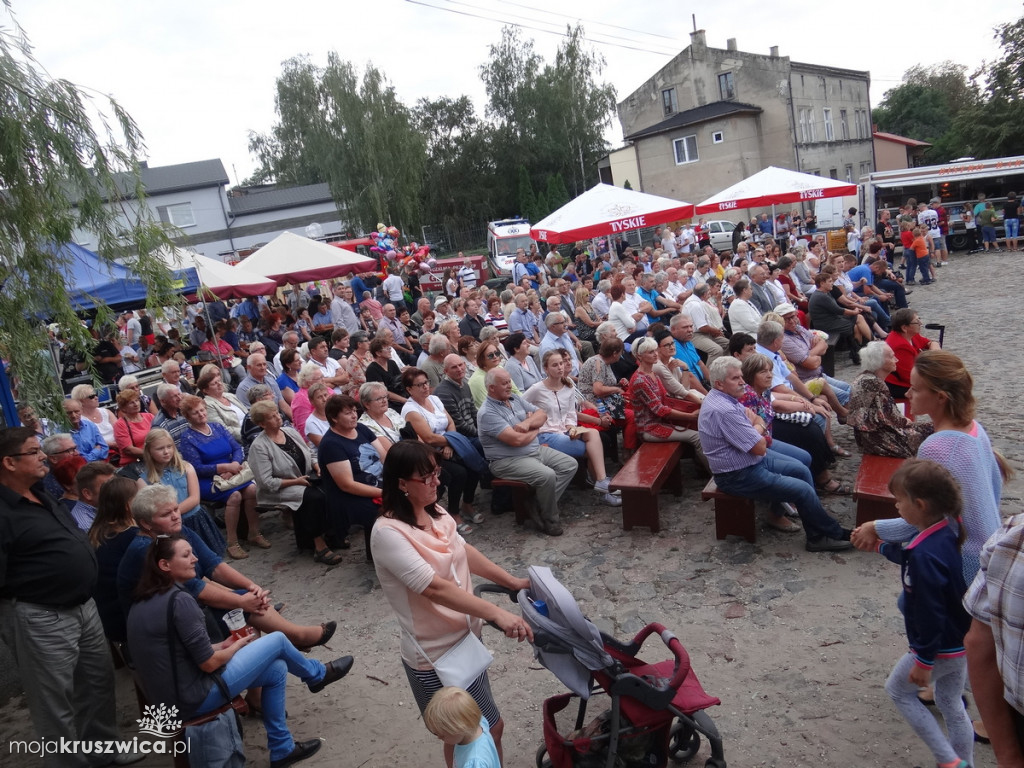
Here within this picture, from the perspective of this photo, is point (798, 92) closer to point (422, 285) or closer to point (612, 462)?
point (422, 285)

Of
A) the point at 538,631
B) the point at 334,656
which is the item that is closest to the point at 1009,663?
the point at 538,631

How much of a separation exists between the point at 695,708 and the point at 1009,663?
1.40m

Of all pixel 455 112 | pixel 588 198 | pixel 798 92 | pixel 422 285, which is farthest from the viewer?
pixel 455 112

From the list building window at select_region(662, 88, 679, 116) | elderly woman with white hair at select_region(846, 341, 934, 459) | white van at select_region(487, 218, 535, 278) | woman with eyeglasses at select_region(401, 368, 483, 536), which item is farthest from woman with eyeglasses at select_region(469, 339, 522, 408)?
building window at select_region(662, 88, 679, 116)

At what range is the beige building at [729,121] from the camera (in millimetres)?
→ 38250

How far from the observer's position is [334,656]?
4.57m

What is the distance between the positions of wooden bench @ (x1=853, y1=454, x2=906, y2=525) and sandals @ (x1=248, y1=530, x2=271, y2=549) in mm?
4856

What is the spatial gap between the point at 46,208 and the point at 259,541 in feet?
10.6

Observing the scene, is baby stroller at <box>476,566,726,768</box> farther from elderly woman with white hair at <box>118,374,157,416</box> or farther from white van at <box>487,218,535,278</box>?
white van at <box>487,218,535,278</box>

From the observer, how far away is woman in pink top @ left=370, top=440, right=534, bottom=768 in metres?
2.73

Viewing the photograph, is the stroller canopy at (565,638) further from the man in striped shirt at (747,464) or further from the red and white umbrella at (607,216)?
the red and white umbrella at (607,216)

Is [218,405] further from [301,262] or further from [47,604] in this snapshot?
[301,262]

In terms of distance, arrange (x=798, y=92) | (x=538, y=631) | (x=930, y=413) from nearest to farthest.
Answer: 1. (x=538, y=631)
2. (x=930, y=413)
3. (x=798, y=92)

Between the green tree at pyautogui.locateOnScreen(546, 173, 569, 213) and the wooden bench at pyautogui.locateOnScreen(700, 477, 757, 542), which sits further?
the green tree at pyautogui.locateOnScreen(546, 173, 569, 213)
